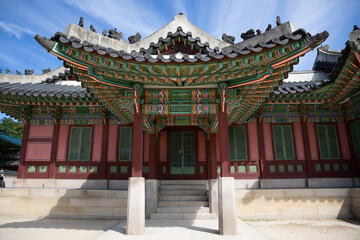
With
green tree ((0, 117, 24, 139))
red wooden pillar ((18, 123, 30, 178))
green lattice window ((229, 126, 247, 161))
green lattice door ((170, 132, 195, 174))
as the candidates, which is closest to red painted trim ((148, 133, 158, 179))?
green lattice door ((170, 132, 195, 174))

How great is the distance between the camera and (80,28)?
14203 millimetres

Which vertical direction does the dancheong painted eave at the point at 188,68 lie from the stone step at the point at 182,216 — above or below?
above

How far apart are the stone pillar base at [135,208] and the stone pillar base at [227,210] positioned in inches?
80.0

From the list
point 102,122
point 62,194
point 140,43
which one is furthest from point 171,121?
point 140,43

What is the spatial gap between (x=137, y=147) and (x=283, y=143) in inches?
308

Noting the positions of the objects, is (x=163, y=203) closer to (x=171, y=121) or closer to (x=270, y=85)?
(x=171, y=121)

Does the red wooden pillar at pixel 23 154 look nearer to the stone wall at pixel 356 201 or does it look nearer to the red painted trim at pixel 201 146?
the red painted trim at pixel 201 146

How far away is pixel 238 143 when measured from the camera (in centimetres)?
1129

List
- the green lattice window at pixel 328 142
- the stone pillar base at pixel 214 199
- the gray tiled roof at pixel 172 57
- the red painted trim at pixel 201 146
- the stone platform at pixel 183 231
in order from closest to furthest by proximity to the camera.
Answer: the gray tiled roof at pixel 172 57, the stone platform at pixel 183 231, the stone pillar base at pixel 214 199, the green lattice window at pixel 328 142, the red painted trim at pixel 201 146

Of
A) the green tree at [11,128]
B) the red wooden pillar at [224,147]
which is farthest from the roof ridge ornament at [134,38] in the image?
the green tree at [11,128]

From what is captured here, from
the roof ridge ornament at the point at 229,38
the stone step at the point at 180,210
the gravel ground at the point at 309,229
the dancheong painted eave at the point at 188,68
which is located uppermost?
the roof ridge ornament at the point at 229,38

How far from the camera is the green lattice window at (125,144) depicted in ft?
36.6

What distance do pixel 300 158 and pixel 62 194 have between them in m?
10.6

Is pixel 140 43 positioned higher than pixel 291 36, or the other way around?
pixel 140 43
